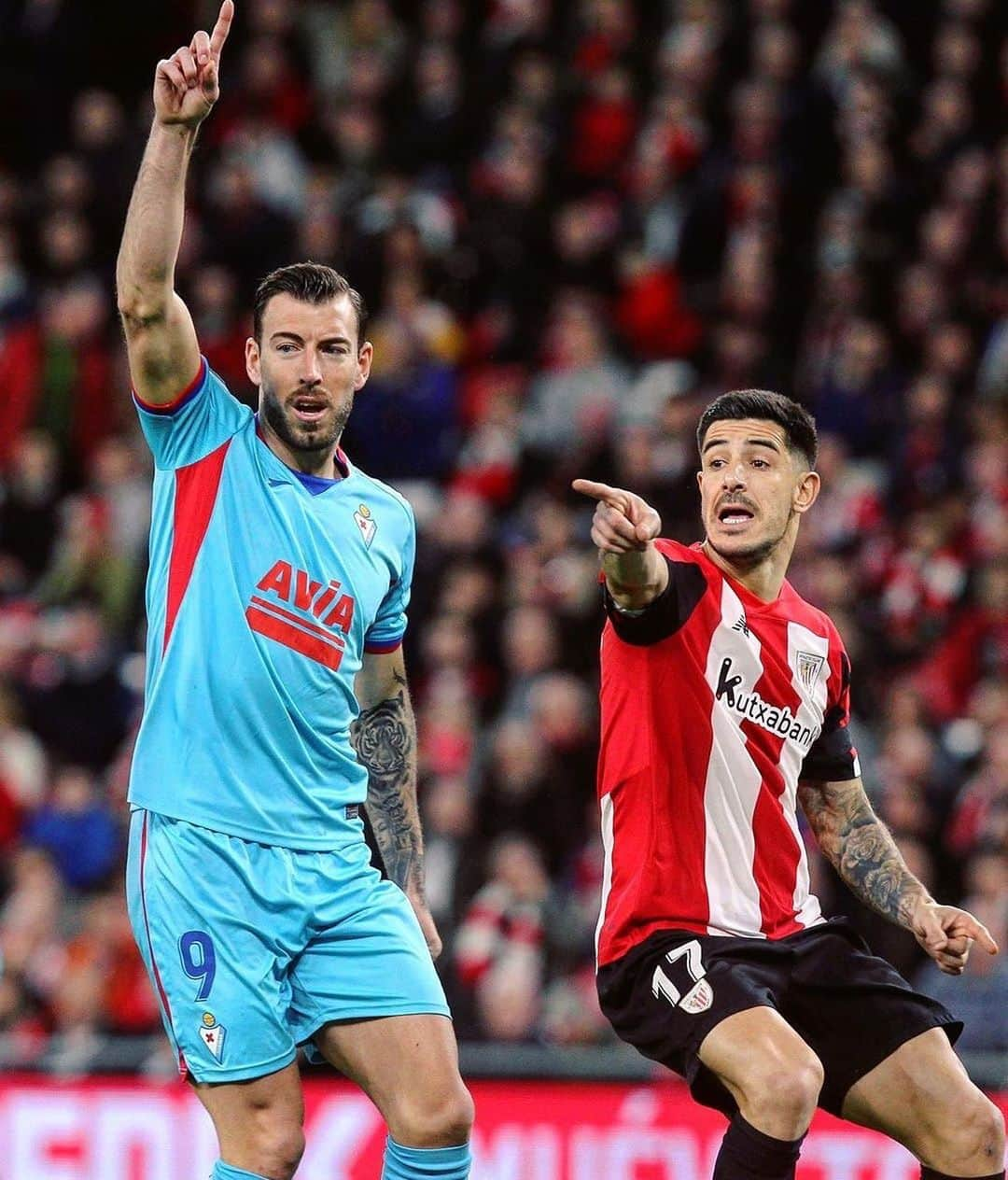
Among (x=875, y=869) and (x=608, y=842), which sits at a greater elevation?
(x=608, y=842)

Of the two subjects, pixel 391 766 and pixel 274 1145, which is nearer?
pixel 274 1145

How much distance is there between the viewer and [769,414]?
19.1 ft

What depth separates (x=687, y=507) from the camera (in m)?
11.1

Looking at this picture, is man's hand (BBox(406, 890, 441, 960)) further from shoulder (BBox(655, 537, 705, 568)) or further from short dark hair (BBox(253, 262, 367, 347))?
short dark hair (BBox(253, 262, 367, 347))

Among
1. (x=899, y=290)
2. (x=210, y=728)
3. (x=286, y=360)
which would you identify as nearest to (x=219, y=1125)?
(x=210, y=728)

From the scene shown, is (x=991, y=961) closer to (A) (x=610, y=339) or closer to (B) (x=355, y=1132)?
(B) (x=355, y=1132)

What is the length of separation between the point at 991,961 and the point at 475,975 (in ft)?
7.47

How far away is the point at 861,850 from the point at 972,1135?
2.83 ft

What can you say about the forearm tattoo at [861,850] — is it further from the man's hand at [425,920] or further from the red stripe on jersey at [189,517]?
the red stripe on jersey at [189,517]

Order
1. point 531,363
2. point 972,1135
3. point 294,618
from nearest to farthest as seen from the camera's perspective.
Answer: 1. point 294,618
2. point 972,1135
3. point 531,363

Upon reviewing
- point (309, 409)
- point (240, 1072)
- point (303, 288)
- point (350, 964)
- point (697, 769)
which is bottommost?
point (240, 1072)

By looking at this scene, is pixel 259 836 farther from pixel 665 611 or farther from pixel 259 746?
pixel 665 611

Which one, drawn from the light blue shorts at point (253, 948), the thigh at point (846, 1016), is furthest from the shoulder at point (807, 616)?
the light blue shorts at point (253, 948)

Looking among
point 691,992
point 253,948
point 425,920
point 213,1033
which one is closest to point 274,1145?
point 213,1033
